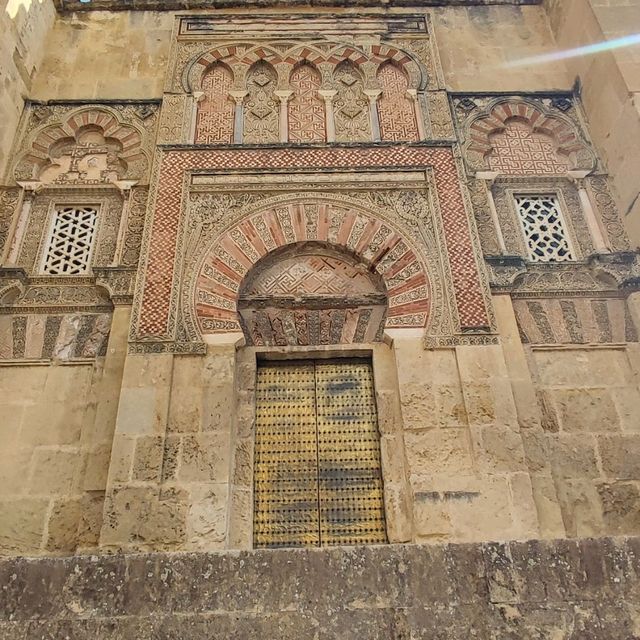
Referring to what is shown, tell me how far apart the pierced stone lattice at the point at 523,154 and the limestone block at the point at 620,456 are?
2.46 metres

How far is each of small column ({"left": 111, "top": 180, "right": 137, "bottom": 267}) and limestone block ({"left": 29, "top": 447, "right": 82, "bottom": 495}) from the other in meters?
1.47

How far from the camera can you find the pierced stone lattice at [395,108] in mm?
5465

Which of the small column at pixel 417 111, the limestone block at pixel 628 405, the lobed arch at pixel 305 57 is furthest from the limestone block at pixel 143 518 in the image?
the lobed arch at pixel 305 57

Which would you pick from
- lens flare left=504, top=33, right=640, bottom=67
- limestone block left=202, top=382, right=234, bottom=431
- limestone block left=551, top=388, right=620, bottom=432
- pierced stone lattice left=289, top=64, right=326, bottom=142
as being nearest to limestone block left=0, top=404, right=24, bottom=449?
limestone block left=202, top=382, right=234, bottom=431

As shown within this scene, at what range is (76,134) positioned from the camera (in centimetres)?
553

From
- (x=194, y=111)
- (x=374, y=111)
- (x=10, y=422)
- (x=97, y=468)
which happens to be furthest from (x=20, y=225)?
(x=374, y=111)

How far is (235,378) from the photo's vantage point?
4.27 m

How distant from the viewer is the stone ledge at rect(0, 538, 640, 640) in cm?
222

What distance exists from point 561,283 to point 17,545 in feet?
13.8

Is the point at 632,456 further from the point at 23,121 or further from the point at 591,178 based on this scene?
the point at 23,121

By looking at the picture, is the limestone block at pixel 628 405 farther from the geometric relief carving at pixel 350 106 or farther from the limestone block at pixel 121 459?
the limestone block at pixel 121 459

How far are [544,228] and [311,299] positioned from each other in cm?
212

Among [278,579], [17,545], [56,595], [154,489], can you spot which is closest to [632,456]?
[278,579]

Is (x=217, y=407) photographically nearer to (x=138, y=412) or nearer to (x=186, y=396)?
(x=186, y=396)
